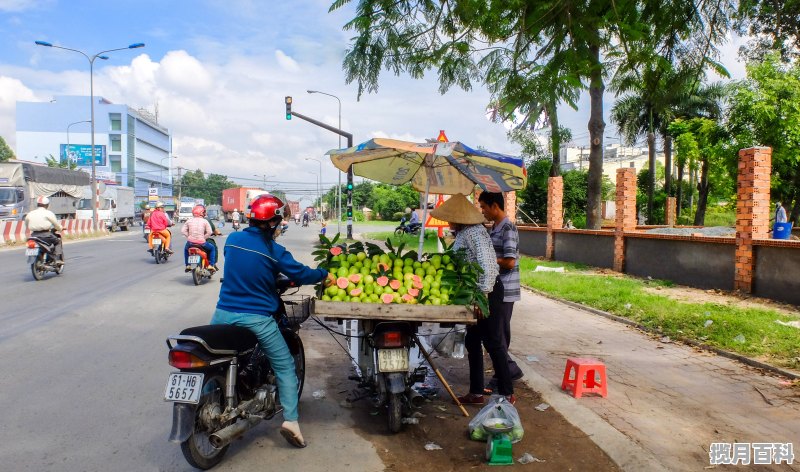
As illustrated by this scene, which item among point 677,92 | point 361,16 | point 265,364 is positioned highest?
point 361,16

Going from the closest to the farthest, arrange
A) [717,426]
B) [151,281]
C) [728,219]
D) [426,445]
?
[426,445] → [717,426] → [151,281] → [728,219]

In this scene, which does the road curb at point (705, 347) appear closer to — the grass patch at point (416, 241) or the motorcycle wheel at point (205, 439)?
the grass patch at point (416, 241)

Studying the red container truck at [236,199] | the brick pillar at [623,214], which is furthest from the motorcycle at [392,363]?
the red container truck at [236,199]

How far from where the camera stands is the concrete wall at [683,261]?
38.2ft

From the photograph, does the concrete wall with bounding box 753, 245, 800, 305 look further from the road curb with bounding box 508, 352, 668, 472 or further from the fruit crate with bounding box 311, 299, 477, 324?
the fruit crate with bounding box 311, 299, 477, 324

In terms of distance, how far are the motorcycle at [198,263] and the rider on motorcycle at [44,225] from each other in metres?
2.95

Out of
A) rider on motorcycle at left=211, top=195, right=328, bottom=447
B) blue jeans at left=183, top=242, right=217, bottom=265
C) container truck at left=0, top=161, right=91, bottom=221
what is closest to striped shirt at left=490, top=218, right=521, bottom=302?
rider on motorcycle at left=211, top=195, right=328, bottom=447

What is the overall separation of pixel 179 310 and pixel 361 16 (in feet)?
21.3

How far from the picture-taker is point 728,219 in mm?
43906

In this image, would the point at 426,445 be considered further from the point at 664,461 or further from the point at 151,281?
the point at 151,281

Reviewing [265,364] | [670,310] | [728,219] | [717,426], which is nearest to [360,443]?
[265,364]

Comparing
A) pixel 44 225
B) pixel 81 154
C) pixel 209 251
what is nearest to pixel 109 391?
pixel 209 251

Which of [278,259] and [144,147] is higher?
[144,147]

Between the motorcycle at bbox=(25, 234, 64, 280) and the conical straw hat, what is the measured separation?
10.6 metres
